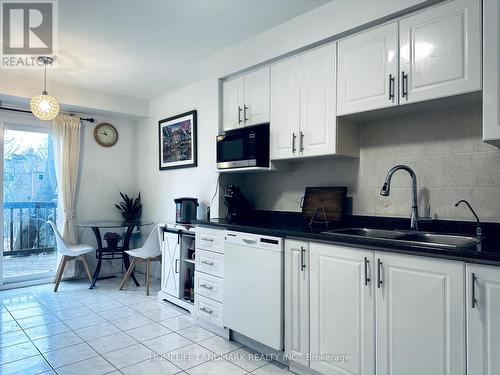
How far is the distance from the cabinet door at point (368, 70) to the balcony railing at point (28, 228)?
400cm

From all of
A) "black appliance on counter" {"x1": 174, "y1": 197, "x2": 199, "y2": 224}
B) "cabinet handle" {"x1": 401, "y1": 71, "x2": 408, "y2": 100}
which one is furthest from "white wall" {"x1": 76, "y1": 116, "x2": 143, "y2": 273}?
"cabinet handle" {"x1": 401, "y1": 71, "x2": 408, "y2": 100}

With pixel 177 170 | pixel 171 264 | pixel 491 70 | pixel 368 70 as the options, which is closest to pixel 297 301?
pixel 368 70

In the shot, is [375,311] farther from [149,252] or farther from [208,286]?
[149,252]

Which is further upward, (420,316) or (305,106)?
(305,106)

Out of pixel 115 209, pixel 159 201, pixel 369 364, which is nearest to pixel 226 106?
pixel 159 201

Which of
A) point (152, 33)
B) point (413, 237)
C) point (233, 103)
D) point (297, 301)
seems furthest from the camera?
point (233, 103)

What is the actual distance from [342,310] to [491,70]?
4.79 ft

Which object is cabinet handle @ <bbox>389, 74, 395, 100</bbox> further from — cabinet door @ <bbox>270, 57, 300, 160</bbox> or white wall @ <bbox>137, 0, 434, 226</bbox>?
cabinet door @ <bbox>270, 57, 300, 160</bbox>

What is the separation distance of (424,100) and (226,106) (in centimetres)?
176

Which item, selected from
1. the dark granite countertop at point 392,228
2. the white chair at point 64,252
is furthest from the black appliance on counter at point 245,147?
the white chair at point 64,252

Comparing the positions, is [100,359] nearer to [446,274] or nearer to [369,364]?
[369,364]

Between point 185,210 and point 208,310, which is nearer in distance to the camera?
point 208,310

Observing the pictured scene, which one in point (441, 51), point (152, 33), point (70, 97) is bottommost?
point (441, 51)

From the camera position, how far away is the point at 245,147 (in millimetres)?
2779
